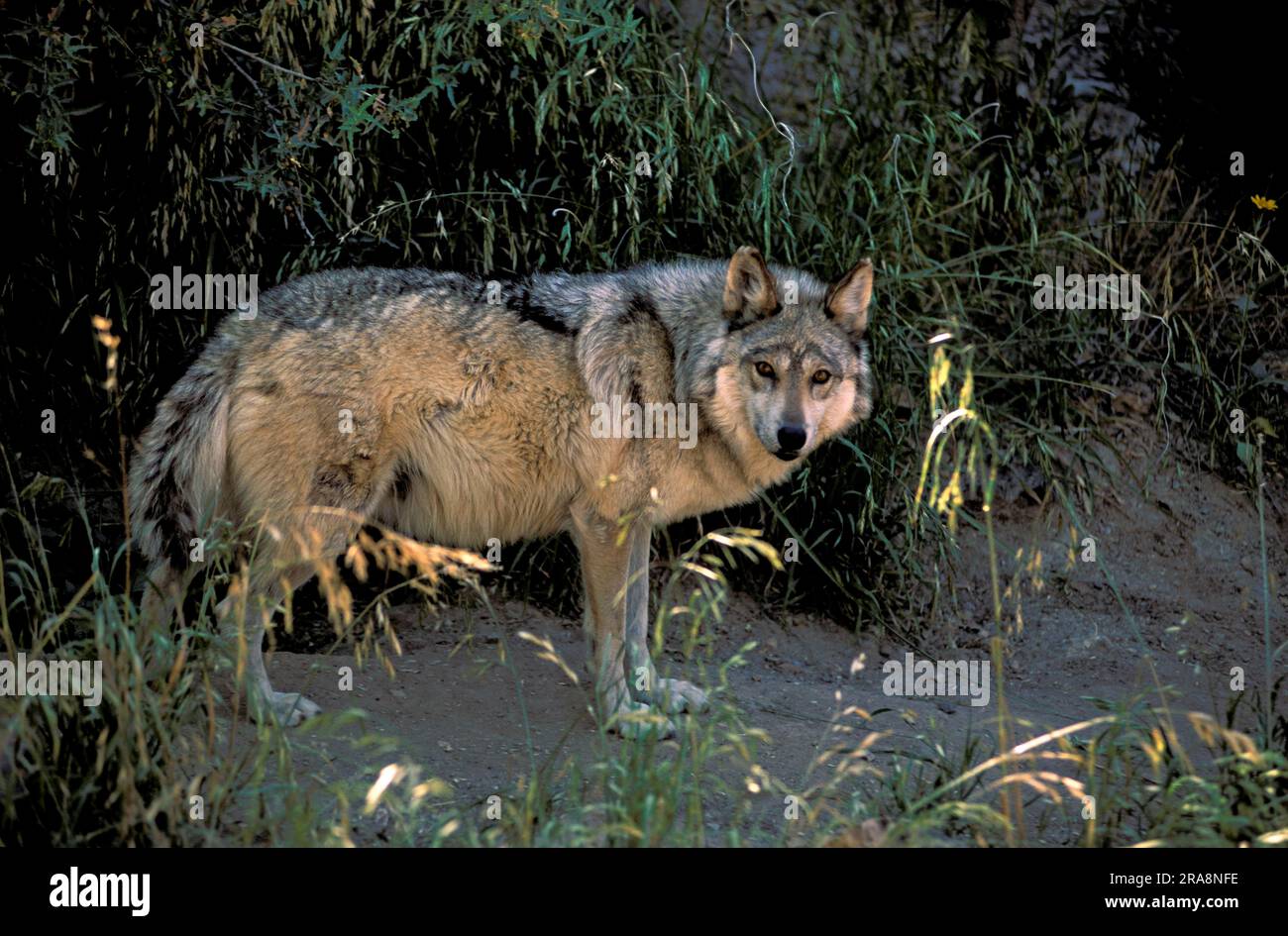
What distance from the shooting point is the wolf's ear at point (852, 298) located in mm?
5078

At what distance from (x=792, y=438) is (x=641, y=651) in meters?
1.07

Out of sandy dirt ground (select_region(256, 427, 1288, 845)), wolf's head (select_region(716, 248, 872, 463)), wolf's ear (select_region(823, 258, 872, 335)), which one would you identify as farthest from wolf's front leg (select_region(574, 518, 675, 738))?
wolf's ear (select_region(823, 258, 872, 335))

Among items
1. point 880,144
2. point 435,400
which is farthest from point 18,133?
point 880,144

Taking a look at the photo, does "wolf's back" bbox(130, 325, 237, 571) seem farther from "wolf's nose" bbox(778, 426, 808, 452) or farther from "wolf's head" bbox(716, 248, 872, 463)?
"wolf's nose" bbox(778, 426, 808, 452)

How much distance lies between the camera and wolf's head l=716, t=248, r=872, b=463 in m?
4.95

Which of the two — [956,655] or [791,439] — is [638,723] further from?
[956,655]

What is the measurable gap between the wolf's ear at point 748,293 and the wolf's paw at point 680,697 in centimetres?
149

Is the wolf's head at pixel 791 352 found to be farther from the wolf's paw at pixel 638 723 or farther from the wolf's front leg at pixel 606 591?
the wolf's paw at pixel 638 723

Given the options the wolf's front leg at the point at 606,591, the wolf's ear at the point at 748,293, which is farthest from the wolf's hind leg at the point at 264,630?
the wolf's ear at the point at 748,293

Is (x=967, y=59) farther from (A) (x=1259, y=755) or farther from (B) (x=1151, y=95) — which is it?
(A) (x=1259, y=755)

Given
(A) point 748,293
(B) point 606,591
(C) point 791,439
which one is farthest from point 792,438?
(B) point 606,591

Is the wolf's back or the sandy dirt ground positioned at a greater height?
the wolf's back

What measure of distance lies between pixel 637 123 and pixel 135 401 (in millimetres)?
2717

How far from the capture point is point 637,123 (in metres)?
6.06
